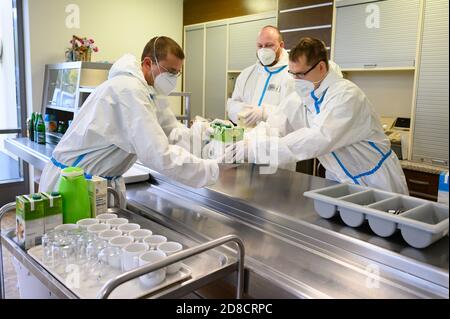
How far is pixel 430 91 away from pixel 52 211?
289 cm

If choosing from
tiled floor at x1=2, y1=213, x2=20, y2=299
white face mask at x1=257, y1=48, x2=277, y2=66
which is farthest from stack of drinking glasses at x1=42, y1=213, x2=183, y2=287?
white face mask at x1=257, y1=48, x2=277, y2=66

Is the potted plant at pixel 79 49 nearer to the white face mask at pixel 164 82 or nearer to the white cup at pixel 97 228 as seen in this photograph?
the white face mask at pixel 164 82

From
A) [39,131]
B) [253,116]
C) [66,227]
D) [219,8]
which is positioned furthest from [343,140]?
[219,8]

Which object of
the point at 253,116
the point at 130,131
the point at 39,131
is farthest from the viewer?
the point at 39,131

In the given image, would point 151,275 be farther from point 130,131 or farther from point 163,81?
point 163,81

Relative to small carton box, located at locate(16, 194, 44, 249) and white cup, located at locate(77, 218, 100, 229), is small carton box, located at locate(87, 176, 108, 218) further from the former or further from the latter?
small carton box, located at locate(16, 194, 44, 249)

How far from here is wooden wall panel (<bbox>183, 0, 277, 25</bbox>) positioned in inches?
169

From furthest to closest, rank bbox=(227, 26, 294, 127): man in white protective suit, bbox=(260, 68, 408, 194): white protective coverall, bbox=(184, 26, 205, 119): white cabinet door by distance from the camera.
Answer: bbox=(184, 26, 205, 119): white cabinet door
bbox=(227, 26, 294, 127): man in white protective suit
bbox=(260, 68, 408, 194): white protective coverall

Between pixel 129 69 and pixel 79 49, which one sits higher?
pixel 79 49

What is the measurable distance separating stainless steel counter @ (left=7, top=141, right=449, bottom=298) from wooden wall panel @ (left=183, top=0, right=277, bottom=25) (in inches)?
116

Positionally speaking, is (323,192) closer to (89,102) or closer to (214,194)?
(214,194)

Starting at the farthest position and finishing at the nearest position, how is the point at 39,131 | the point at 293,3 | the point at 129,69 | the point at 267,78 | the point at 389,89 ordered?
the point at 293,3
the point at 389,89
the point at 39,131
the point at 267,78
the point at 129,69

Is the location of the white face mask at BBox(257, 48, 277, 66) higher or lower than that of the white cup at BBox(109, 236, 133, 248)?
higher

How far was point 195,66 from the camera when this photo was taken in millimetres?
5184
